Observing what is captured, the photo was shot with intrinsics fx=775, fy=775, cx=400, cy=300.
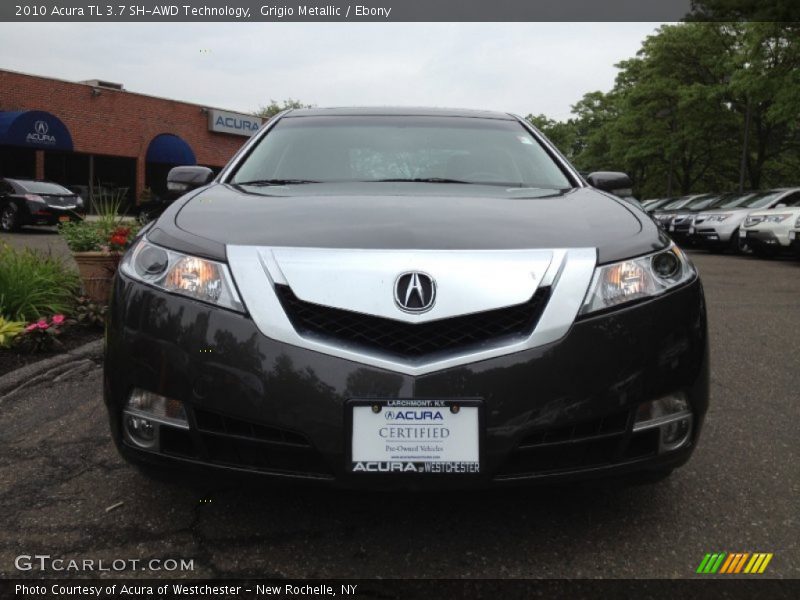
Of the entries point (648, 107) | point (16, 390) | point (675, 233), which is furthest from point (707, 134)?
point (16, 390)

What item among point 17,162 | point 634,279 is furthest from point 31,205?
point 634,279

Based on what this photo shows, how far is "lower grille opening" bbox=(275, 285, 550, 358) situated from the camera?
198 centimetres

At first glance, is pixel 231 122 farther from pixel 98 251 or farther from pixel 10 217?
pixel 98 251

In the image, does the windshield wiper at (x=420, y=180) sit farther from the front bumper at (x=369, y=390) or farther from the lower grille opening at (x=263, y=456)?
the lower grille opening at (x=263, y=456)

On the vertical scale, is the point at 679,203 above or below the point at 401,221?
below

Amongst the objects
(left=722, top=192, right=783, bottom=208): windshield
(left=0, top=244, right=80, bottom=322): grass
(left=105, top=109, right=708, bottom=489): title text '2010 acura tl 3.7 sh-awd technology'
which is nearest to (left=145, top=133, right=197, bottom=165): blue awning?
(left=722, top=192, right=783, bottom=208): windshield

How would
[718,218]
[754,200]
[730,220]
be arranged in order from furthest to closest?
[754,200], [718,218], [730,220]

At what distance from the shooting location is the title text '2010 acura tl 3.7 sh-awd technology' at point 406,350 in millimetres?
→ 1955

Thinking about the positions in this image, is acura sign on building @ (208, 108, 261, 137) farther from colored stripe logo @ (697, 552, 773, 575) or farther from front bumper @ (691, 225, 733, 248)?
colored stripe logo @ (697, 552, 773, 575)

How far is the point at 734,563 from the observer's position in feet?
7.25

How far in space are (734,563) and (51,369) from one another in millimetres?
3587

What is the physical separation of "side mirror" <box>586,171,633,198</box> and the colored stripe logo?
A: 5.83ft

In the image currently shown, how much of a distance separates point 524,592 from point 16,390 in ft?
9.82

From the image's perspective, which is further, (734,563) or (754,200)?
(754,200)
